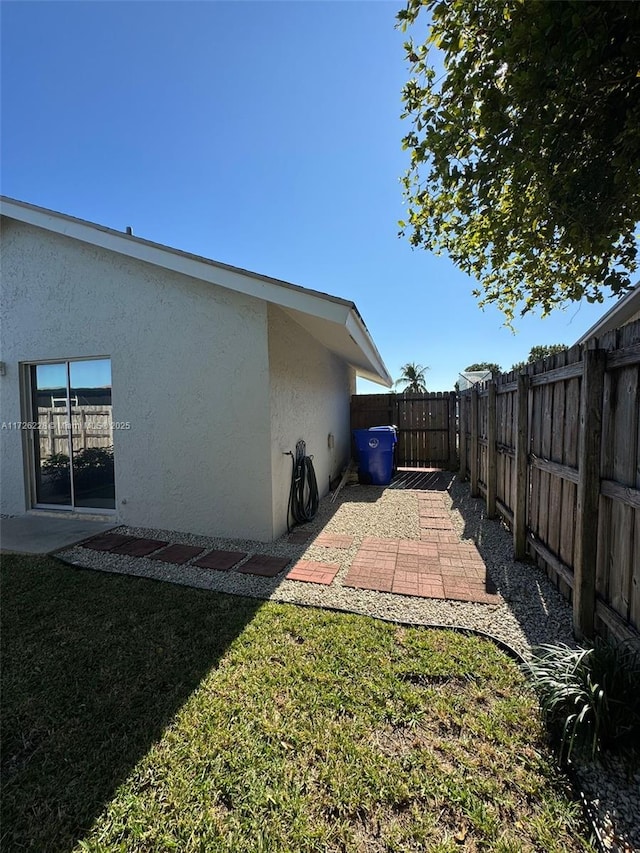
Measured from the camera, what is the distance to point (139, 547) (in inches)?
182

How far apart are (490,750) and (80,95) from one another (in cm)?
863

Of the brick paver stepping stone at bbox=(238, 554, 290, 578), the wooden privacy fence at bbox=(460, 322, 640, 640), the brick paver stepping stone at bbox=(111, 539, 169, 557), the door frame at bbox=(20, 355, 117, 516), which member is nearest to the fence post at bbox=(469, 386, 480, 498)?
the wooden privacy fence at bbox=(460, 322, 640, 640)

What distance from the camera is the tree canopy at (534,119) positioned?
2766mm

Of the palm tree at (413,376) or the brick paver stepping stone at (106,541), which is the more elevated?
the palm tree at (413,376)

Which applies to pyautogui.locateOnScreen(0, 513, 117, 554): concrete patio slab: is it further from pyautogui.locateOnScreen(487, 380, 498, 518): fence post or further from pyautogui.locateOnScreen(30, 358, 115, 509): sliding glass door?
pyautogui.locateOnScreen(487, 380, 498, 518): fence post

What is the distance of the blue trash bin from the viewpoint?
8633 millimetres

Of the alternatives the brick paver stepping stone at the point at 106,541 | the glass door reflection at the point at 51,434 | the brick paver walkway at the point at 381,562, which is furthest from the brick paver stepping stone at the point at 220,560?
the glass door reflection at the point at 51,434

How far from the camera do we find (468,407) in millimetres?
8281

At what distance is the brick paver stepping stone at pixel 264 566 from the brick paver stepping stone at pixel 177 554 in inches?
29.7

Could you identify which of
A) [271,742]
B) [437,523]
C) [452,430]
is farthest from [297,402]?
[452,430]

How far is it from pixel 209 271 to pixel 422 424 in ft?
27.3

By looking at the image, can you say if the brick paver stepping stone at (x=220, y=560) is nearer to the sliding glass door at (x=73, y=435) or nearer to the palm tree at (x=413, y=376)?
the sliding glass door at (x=73, y=435)

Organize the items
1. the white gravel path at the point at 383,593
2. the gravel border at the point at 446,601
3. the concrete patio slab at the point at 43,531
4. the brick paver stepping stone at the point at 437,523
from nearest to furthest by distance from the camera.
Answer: the gravel border at the point at 446,601
the white gravel path at the point at 383,593
the concrete patio slab at the point at 43,531
the brick paver stepping stone at the point at 437,523

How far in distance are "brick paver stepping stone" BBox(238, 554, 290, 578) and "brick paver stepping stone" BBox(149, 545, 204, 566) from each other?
754 millimetres
